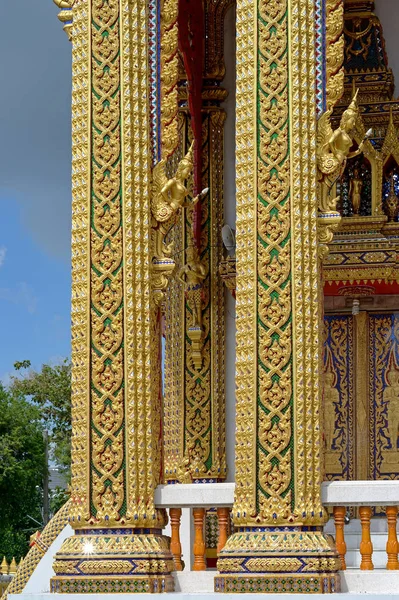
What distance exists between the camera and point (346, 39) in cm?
1381

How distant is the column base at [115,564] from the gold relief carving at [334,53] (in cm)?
332

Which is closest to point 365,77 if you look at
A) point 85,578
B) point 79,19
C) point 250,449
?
point 79,19

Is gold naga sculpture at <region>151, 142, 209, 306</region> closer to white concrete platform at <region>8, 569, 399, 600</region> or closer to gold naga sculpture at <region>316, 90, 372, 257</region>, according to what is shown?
gold naga sculpture at <region>316, 90, 372, 257</region>

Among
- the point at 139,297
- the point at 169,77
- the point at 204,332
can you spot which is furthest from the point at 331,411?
the point at 169,77

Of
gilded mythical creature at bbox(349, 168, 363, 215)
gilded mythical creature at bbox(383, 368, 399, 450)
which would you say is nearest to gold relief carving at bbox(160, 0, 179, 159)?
gilded mythical creature at bbox(349, 168, 363, 215)

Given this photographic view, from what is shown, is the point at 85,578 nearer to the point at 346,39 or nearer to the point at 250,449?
the point at 250,449

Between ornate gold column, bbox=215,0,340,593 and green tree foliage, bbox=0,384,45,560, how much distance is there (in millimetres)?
28664

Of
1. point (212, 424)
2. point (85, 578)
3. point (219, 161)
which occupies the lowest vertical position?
point (85, 578)

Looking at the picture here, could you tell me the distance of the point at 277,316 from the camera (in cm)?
1058

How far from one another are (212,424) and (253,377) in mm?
2901

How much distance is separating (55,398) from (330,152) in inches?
1261

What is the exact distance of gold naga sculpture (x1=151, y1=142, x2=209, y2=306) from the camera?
10945 mm

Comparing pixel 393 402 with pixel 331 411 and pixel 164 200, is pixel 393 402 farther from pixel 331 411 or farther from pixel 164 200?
pixel 164 200

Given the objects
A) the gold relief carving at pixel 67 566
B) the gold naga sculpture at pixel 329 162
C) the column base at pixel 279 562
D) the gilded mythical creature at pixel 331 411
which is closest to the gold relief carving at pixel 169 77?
the gold naga sculpture at pixel 329 162
